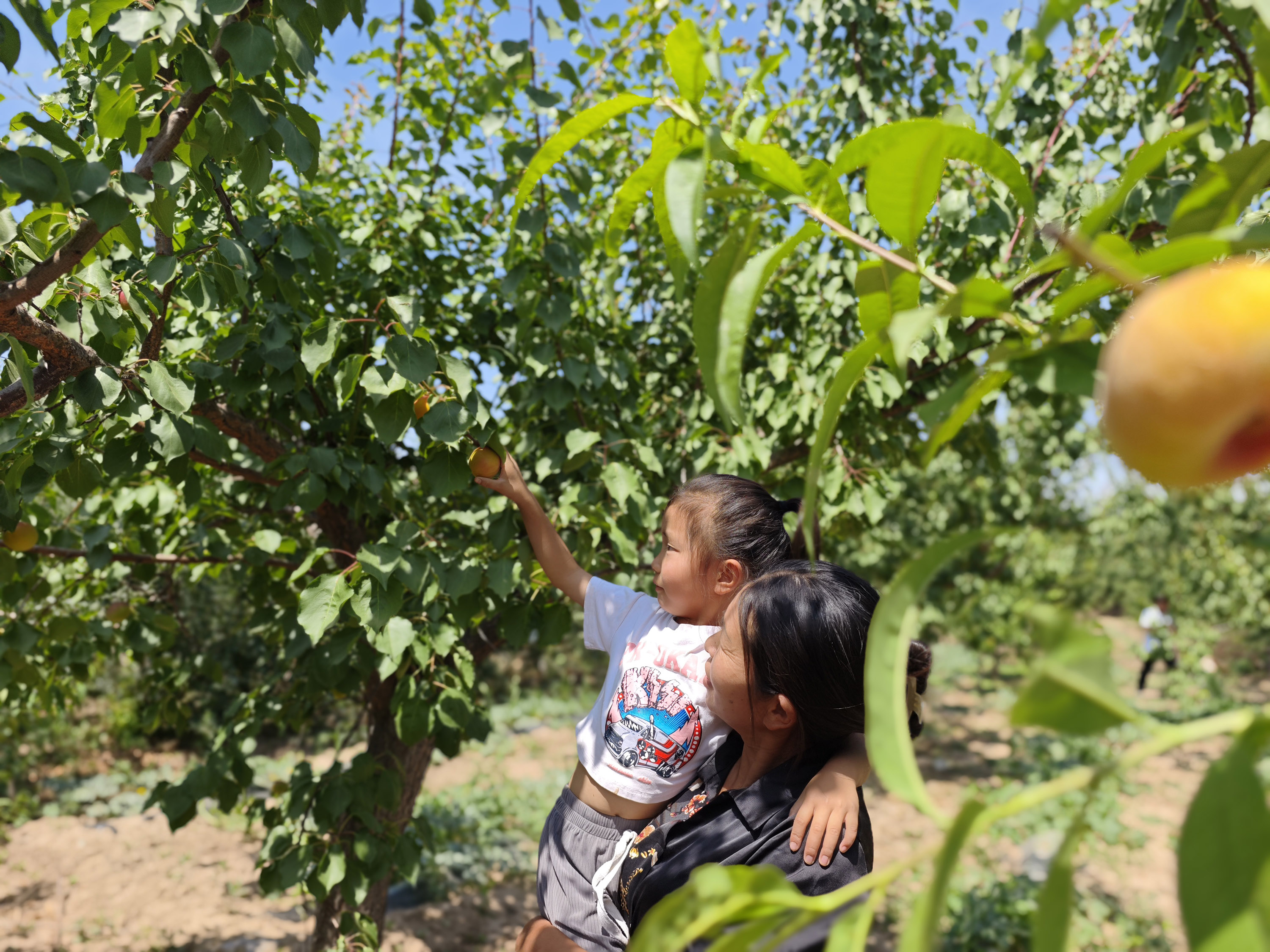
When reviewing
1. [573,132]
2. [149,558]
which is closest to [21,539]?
[149,558]

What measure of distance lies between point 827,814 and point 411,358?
925 mm

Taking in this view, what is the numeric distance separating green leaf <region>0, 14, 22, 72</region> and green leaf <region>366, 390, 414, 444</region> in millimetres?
652

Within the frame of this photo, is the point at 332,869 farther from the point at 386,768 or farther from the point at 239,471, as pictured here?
the point at 239,471

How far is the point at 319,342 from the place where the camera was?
4.93 ft

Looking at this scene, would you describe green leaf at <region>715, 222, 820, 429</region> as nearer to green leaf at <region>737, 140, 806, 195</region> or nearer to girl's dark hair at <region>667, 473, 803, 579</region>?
green leaf at <region>737, 140, 806, 195</region>

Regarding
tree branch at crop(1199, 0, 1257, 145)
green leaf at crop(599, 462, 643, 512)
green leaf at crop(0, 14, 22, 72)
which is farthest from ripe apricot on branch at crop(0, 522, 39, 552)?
tree branch at crop(1199, 0, 1257, 145)

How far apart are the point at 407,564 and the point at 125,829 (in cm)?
437

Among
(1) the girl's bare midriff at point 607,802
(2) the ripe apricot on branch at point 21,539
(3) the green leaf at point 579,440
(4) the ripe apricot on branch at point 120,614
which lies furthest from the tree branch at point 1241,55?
(4) the ripe apricot on branch at point 120,614

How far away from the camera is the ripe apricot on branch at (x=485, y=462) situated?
4.88ft

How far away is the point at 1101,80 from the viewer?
255cm

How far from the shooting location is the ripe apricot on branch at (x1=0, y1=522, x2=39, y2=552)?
1.77 meters

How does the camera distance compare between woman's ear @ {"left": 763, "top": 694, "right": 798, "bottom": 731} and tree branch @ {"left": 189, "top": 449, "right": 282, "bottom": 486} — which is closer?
woman's ear @ {"left": 763, "top": 694, "right": 798, "bottom": 731}

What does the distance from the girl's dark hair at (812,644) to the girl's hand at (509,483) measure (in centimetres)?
55

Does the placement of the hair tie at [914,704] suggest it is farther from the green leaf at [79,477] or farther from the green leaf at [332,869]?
the green leaf at [79,477]
